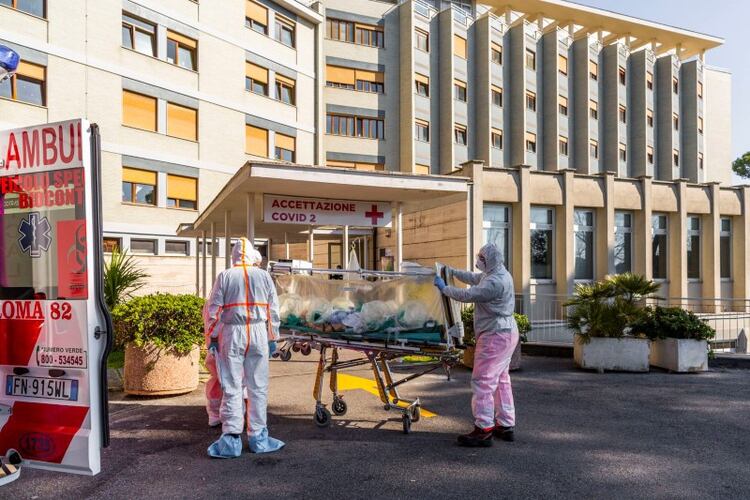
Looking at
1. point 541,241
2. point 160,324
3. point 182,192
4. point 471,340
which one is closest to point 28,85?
point 182,192

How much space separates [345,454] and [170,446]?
1.68 metres

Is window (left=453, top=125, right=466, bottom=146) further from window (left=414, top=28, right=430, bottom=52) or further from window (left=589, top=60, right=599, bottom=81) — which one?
window (left=589, top=60, right=599, bottom=81)

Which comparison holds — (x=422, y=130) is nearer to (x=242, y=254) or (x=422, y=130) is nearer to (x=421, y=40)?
(x=421, y=40)

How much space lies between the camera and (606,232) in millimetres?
19703

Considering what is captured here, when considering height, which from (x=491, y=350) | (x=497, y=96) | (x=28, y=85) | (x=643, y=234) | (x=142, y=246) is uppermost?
(x=497, y=96)

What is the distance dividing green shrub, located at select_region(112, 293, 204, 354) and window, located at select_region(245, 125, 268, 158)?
1844 centimetres

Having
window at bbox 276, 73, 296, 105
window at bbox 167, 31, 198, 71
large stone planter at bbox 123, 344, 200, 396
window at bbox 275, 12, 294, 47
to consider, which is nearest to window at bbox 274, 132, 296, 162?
window at bbox 276, 73, 296, 105

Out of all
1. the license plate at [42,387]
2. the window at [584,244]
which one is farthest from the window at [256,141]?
the license plate at [42,387]

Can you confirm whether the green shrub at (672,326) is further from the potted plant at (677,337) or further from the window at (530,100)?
the window at (530,100)

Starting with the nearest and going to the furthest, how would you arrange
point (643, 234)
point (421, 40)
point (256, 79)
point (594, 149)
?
point (643, 234) < point (256, 79) < point (421, 40) < point (594, 149)

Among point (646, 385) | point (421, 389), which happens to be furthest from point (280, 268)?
point (646, 385)

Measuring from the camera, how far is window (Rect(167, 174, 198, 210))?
2250cm

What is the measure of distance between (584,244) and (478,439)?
15635mm

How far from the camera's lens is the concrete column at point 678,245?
71.4 feet
